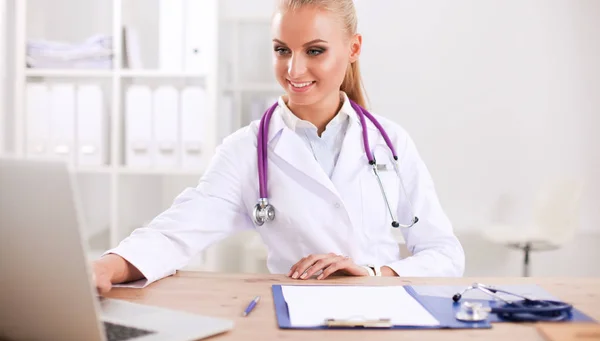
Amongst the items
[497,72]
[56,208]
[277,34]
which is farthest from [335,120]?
[497,72]

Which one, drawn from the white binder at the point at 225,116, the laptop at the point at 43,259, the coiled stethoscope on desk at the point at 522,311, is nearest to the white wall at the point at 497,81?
the white binder at the point at 225,116

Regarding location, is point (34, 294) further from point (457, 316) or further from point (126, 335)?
point (457, 316)

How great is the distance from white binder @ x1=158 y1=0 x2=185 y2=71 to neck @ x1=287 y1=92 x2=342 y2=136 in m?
1.63

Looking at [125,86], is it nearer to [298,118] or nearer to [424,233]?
[298,118]

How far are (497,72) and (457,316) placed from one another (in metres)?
3.46

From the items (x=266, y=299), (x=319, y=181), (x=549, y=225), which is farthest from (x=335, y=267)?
(x=549, y=225)

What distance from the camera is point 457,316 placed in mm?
1143

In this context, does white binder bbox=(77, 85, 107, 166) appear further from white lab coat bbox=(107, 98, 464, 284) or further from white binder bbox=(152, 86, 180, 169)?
white lab coat bbox=(107, 98, 464, 284)

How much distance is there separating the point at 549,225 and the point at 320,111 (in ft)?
8.09

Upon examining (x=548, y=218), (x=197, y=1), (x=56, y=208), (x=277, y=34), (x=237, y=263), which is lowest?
(x=237, y=263)

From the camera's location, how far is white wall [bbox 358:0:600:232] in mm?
4371

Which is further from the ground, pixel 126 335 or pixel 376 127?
pixel 376 127

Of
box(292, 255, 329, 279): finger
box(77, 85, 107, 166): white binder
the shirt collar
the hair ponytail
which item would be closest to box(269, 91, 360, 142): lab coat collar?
the shirt collar

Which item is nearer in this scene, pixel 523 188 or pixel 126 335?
pixel 126 335
